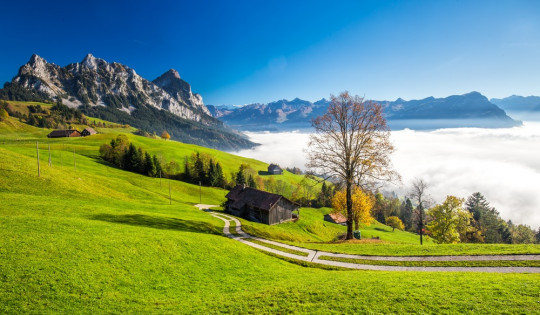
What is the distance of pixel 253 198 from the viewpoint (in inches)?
2457

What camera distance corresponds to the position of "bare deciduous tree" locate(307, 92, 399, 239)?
2508 centimetres

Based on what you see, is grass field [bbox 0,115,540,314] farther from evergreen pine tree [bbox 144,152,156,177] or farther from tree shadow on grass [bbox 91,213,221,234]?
evergreen pine tree [bbox 144,152,156,177]

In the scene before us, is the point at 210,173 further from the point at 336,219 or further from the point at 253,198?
the point at 336,219

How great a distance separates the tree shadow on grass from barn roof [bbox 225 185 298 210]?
25.4 meters

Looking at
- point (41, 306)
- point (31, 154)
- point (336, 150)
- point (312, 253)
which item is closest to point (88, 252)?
point (41, 306)

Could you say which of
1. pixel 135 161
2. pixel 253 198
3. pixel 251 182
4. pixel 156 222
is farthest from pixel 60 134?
pixel 156 222

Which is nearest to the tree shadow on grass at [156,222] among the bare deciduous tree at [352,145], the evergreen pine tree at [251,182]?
the bare deciduous tree at [352,145]

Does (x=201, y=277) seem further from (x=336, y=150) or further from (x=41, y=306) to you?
(x=336, y=150)

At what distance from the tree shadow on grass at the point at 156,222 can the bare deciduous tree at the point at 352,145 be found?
58.3 feet

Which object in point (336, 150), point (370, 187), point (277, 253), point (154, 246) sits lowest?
point (277, 253)

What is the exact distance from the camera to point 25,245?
15180 mm

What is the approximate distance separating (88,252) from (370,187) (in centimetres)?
2593

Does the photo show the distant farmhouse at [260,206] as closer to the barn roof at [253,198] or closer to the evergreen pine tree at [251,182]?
the barn roof at [253,198]

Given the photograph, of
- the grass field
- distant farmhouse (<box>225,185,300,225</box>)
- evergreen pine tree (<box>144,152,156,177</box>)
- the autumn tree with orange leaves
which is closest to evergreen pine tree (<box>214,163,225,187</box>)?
evergreen pine tree (<box>144,152,156,177</box>)
